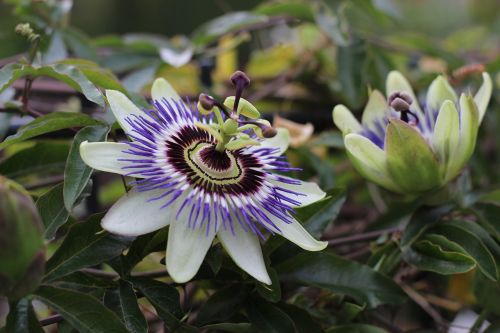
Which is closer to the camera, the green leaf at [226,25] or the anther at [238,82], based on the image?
the anther at [238,82]

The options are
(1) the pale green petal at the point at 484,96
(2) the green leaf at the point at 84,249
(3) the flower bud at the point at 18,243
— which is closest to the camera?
(3) the flower bud at the point at 18,243

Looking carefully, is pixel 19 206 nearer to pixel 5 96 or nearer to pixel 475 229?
pixel 5 96

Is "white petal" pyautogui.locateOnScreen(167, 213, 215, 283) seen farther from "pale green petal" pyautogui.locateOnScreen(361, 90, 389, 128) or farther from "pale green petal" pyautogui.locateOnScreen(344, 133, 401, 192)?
"pale green petal" pyautogui.locateOnScreen(361, 90, 389, 128)

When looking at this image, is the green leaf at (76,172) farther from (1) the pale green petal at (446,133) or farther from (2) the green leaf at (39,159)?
(1) the pale green petal at (446,133)

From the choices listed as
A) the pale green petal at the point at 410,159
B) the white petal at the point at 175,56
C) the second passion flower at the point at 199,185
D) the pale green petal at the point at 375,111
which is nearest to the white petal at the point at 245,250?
the second passion flower at the point at 199,185

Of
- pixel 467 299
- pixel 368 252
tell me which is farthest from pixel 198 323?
pixel 467 299
